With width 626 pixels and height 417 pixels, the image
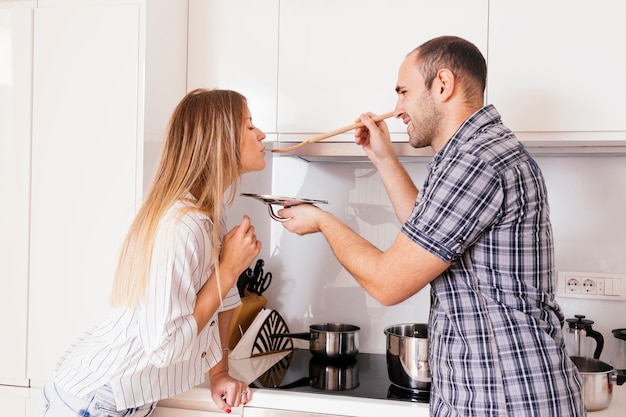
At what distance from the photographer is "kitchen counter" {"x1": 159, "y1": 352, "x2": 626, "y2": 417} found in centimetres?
151

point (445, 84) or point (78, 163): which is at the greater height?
point (445, 84)

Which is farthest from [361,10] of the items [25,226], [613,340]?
[613,340]

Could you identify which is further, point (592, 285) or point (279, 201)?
point (592, 285)

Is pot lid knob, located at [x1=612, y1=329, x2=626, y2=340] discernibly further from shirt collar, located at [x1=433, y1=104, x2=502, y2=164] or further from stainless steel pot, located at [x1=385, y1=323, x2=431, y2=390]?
shirt collar, located at [x1=433, y1=104, x2=502, y2=164]

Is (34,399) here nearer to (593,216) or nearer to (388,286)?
(388,286)

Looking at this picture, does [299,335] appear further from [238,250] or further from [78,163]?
[78,163]

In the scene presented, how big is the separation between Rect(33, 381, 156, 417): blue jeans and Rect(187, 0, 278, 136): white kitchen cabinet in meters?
0.88

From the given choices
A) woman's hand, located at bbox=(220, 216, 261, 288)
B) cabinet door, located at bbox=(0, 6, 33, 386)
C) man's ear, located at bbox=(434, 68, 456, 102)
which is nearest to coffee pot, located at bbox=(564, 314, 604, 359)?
man's ear, located at bbox=(434, 68, 456, 102)

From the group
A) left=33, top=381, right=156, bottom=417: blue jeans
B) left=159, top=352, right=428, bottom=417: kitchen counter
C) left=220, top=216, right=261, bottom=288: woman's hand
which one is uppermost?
left=220, top=216, right=261, bottom=288: woman's hand

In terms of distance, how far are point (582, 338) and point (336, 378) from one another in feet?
2.61

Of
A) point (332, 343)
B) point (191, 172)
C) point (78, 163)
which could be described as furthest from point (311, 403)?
point (78, 163)

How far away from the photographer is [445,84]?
1.35 meters

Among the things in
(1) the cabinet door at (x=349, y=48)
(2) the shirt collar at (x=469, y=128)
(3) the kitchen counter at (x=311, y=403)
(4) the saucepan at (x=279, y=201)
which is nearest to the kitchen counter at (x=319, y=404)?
(3) the kitchen counter at (x=311, y=403)

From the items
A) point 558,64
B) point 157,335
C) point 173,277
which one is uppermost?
point 558,64
